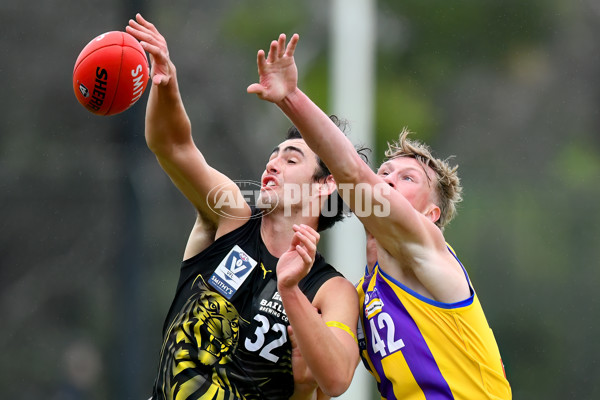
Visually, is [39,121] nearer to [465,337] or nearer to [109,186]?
[109,186]

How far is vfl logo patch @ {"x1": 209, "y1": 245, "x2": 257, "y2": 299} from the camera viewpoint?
402 centimetres

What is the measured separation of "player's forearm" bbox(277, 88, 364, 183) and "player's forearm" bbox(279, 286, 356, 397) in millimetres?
547

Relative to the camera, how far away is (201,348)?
3.91 meters

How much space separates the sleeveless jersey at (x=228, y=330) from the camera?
389 centimetres

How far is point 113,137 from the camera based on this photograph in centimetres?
784

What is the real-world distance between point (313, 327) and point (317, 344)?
0.08 meters

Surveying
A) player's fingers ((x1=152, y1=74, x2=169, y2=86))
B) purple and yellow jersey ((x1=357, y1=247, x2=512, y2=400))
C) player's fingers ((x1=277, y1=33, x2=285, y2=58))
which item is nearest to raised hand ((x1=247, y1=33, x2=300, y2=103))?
player's fingers ((x1=277, y1=33, x2=285, y2=58))

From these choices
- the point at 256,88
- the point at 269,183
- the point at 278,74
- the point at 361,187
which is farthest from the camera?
the point at 269,183

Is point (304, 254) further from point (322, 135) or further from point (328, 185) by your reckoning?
point (328, 185)

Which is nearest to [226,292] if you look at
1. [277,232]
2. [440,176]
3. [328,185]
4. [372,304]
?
[277,232]

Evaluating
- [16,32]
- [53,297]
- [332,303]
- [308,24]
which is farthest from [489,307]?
[16,32]

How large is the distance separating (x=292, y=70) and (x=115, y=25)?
514 centimetres

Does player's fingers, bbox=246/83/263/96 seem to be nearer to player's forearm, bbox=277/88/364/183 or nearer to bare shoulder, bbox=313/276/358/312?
player's forearm, bbox=277/88/364/183

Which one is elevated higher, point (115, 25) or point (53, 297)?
point (115, 25)
